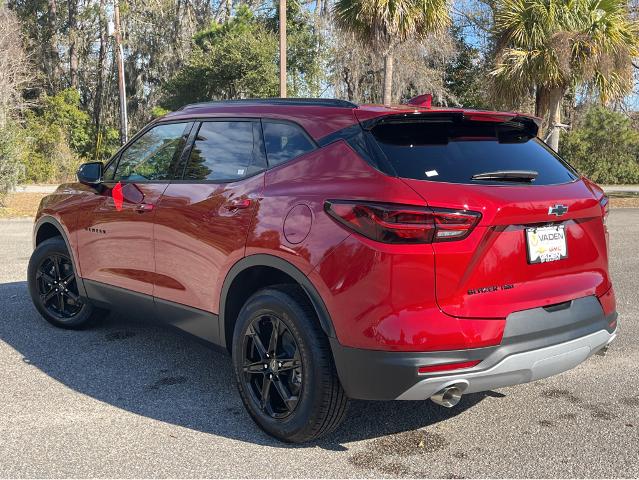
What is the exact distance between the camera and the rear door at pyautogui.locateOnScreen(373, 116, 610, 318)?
9.36 feet

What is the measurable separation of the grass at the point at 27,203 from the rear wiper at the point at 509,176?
44.1 ft

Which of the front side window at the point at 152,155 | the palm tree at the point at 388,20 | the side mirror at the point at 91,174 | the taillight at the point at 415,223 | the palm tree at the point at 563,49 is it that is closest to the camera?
the taillight at the point at 415,223

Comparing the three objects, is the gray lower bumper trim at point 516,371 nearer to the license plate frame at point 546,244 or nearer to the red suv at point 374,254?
the red suv at point 374,254

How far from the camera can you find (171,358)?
473 cm

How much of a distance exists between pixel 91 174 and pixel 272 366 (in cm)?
236

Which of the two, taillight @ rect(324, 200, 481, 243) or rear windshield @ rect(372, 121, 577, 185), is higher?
rear windshield @ rect(372, 121, 577, 185)

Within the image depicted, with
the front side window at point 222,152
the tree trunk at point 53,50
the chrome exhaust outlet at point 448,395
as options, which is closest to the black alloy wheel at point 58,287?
the front side window at point 222,152

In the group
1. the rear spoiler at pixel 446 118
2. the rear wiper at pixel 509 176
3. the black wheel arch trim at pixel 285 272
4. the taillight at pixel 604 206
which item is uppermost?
the rear spoiler at pixel 446 118

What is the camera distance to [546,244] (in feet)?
10.1

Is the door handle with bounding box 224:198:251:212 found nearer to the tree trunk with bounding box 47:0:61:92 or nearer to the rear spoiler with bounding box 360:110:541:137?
the rear spoiler with bounding box 360:110:541:137

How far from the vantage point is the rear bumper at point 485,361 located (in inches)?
112

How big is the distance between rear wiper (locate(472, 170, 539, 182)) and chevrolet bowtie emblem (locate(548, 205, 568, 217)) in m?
0.19

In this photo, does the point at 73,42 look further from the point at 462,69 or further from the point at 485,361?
the point at 485,361

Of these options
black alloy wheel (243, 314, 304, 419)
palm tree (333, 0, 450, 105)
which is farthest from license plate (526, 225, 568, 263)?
palm tree (333, 0, 450, 105)
